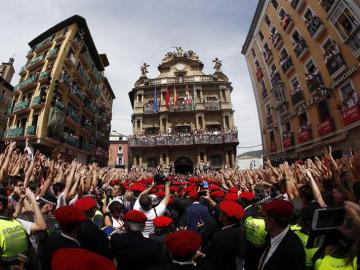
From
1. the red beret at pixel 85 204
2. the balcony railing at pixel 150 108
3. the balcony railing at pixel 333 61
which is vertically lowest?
the red beret at pixel 85 204

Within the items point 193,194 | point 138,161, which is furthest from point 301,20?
point 138,161

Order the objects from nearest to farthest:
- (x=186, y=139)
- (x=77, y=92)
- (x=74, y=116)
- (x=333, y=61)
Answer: (x=333, y=61) → (x=74, y=116) → (x=77, y=92) → (x=186, y=139)

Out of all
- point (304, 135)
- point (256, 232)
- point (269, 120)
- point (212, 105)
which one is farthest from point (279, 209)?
point (212, 105)

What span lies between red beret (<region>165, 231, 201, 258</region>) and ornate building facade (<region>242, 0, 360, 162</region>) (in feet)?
50.1

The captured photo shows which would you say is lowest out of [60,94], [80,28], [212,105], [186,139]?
[186,139]

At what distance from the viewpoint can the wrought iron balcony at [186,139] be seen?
114 ft

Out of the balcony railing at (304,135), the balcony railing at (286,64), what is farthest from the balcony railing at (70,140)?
the balcony railing at (286,64)

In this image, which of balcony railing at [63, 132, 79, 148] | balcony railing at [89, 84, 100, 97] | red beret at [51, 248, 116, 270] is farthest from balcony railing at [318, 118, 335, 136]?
balcony railing at [89, 84, 100, 97]

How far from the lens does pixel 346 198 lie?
3.56 meters

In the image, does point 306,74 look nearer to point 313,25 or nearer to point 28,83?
point 313,25

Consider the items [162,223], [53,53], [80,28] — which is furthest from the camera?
[80,28]

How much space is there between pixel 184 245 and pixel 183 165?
3584cm

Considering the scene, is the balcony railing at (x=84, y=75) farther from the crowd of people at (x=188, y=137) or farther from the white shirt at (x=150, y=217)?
the white shirt at (x=150, y=217)

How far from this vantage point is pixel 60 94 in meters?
25.0
